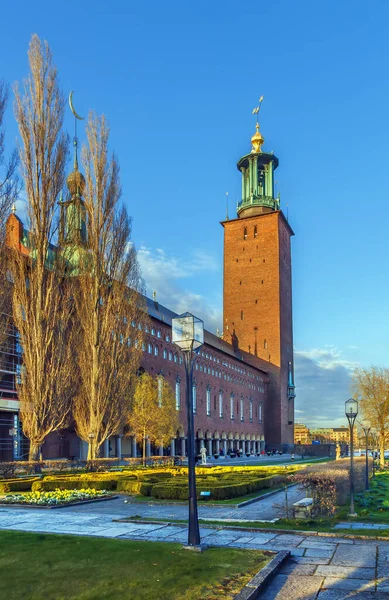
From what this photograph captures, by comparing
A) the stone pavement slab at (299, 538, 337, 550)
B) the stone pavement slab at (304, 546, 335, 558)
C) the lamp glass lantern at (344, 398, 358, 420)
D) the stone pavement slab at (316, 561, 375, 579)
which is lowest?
the stone pavement slab at (299, 538, 337, 550)

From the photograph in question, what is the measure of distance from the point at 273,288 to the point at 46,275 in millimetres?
51050

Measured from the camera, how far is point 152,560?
7.07 metres

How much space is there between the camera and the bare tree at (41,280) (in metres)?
24.9

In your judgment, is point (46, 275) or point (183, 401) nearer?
point (46, 275)

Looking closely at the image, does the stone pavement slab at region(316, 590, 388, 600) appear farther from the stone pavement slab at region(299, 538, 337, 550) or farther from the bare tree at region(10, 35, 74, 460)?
the bare tree at region(10, 35, 74, 460)

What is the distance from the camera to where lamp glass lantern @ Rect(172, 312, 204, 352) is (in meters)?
8.73

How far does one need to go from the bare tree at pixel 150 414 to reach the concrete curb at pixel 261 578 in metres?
27.6

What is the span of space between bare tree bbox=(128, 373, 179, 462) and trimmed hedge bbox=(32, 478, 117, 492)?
16634mm

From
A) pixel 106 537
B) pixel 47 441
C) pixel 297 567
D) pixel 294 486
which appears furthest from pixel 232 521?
pixel 47 441

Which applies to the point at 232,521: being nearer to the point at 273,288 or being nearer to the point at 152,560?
the point at 152,560

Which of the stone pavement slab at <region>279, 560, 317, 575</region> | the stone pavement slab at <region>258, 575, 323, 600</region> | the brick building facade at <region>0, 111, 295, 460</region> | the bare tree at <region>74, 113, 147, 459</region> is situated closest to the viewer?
the stone pavement slab at <region>258, 575, 323, 600</region>

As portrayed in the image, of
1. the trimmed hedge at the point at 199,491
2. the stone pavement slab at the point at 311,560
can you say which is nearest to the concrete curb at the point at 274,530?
the stone pavement slab at the point at 311,560

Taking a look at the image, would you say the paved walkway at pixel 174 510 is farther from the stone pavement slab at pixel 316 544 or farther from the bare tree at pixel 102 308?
the bare tree at pixel 102 308

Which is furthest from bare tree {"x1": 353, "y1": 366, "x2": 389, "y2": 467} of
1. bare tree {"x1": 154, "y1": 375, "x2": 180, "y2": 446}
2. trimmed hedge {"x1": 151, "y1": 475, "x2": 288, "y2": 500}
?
trimmed hedge {"x1": 151, "y1": 475, "x2": 288, "y2": 500}
